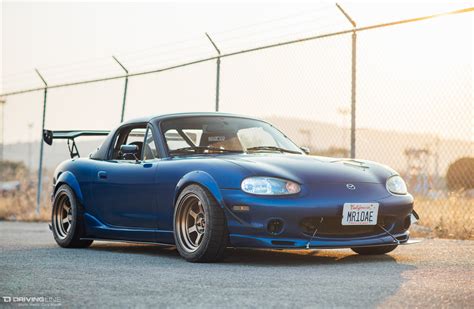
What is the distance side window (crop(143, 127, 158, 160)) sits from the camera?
8.43 m

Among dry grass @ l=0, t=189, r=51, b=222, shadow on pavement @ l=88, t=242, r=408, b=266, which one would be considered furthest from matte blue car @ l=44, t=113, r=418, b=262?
dry grass @ l=0, t=189, r=51, b=222

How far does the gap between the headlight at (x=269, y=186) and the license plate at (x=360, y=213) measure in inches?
17.3

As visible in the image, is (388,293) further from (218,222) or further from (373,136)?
(373,136)

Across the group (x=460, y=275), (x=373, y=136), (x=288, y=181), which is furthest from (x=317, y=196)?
(x=373, y=136)

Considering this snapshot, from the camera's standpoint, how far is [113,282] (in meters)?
5.97

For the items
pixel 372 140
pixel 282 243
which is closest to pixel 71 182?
pixel 282 243

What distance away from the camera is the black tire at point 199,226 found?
7109 mm

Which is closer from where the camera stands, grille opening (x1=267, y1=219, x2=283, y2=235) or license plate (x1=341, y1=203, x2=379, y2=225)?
grille opening (x1=267, y1=219, x2=283, y2=235)

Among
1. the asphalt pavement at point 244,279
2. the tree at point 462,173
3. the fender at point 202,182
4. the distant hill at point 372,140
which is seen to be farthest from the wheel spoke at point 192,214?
the tree at point 462,173

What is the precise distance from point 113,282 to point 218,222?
1.36 meters

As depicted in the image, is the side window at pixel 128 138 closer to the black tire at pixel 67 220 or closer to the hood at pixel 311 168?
the black tire at pixel 67 220

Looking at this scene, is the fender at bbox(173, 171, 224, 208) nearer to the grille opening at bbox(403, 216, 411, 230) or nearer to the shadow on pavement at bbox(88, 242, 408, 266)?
the shadow on pavement at bbox(88, 242, 408, 266)

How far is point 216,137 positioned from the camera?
27.5 ft

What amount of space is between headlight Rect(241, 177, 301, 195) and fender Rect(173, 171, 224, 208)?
9.2 inches
